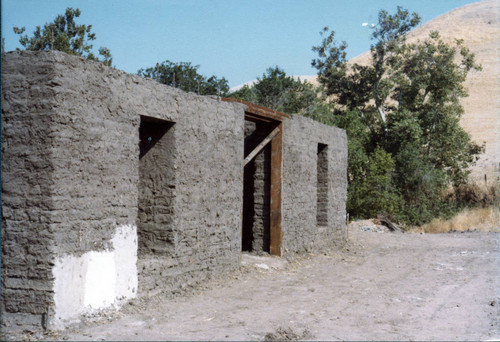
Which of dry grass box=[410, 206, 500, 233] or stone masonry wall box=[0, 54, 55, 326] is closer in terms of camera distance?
stone masonry wall box=[0, 54, 55, 326]

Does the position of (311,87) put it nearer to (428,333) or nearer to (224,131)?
(224,131)

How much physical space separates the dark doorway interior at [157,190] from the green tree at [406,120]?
41.0ft

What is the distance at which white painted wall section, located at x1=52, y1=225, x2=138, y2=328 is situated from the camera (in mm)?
5023

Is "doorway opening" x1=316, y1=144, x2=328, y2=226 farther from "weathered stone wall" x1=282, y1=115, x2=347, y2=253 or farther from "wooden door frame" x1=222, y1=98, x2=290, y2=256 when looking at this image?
"wooden door frame" x1=222, y1=98, x2=290, y2=256

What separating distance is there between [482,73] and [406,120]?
106 feet

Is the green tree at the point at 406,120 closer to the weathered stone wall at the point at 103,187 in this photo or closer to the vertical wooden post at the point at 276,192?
the vertical wooden post at the point at 276,192

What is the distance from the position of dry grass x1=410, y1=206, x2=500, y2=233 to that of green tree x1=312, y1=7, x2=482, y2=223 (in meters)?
0.89

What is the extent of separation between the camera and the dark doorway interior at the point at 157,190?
6.70 m

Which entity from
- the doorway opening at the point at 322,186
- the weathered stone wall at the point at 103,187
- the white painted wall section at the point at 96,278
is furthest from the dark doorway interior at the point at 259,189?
the white painted wall section at the point at 96,278

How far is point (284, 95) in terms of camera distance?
24.4 m

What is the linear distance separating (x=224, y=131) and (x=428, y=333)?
3.99 metres

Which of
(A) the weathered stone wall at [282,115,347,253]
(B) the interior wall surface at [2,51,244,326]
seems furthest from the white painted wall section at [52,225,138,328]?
(A) the weathered stone wall at [282,115,347,253]

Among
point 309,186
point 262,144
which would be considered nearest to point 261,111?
point 262,144

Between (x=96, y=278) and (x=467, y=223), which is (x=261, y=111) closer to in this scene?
(x=96, y=278)
